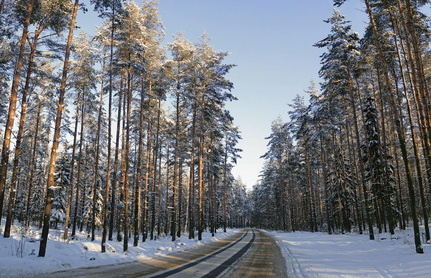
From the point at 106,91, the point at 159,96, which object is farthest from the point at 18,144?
the point at 159,96

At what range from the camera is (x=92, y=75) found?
75.2 ft

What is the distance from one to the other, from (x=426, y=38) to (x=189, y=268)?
869 inches

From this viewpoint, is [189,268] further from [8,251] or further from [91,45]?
[91,45]

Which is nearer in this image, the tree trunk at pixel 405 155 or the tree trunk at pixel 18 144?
the tree trunk at pixel 405 155

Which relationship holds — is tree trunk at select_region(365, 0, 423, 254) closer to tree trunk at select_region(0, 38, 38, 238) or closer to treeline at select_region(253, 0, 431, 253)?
treeline at select_region(253, 0, 431, 253)

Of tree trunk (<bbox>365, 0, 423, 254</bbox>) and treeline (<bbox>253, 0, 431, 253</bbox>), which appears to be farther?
treeline (<bbox>253, 0, 431, 253</bbox>)

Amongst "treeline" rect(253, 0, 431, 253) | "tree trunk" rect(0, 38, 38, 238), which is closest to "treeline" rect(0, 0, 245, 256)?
"tree trunk" rect(0, 38, 38, 238)

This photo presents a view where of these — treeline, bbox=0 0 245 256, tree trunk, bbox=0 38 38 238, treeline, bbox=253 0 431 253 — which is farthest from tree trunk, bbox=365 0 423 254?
tree trunk, bbox=0 38 38 238

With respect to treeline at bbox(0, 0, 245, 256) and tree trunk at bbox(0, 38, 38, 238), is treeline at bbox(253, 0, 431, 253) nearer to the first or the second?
treeline at bbox(0, 0, 245, 256)

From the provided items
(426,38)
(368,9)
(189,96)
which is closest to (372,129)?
(426,38)

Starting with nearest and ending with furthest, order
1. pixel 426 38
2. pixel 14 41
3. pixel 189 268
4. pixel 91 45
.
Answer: pixel 189 268 < pixel 14 41 < pixel 426 38 < pixel 91 45

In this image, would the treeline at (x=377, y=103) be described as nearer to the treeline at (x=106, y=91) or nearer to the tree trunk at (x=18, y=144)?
the treeline at (x=106, y=91)

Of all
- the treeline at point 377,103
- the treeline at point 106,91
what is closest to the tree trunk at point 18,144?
the treeline at point 106,91

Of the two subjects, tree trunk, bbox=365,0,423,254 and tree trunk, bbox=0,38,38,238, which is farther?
tree trunk, bbox=0,38,38,238
